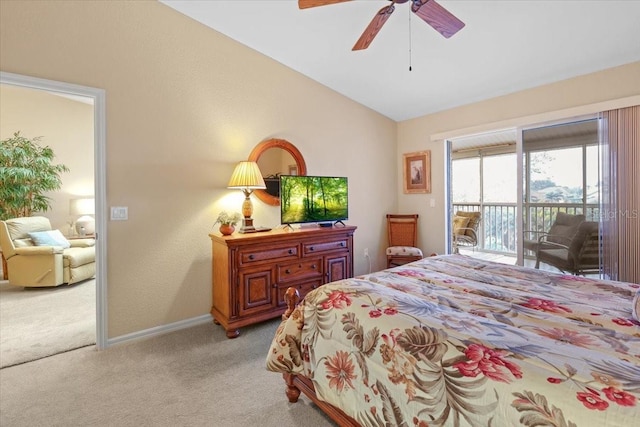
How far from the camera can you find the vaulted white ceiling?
2342 millimetres

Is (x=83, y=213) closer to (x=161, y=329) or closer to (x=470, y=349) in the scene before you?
(x=161, y=329)

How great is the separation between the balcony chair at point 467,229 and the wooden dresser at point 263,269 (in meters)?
3.52

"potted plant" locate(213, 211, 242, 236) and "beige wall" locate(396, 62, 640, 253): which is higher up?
"beige wall" locate(396, 62, 640, 253)

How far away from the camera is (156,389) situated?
1.92 meters

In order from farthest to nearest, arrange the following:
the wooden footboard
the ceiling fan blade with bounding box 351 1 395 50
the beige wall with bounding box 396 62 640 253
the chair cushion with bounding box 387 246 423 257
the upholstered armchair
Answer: the chair cushion with bounding box 387 246 423 257
the upholstered armchair
the beige wall with bounding box 396 62 640 253
the ceiling fan blade with bounding box 351 1 395 50
the wooden footboard

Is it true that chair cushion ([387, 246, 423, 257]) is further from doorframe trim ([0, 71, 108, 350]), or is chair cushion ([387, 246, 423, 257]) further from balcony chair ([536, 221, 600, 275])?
doorframe trim ([0, 71, 108, 350])

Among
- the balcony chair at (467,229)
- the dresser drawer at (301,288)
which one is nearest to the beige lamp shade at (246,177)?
the dresser drawer at (301,288)

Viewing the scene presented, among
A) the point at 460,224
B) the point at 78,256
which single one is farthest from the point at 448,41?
the point at 78,256

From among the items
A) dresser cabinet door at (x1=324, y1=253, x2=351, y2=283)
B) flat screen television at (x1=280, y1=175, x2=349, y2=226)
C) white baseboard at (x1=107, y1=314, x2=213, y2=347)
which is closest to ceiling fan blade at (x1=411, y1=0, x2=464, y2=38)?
flat screen television at (x1=280, y1=175, x2=349, y2=226)

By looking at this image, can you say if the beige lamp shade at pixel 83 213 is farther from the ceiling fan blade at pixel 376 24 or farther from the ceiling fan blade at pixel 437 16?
the ceiling fan blade at pixel 437 16

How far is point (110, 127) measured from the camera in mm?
2469

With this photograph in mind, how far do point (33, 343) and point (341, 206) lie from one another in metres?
3.16

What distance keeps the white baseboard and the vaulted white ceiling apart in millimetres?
2870

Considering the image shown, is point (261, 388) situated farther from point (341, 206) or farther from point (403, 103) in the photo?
point (403, 103)
